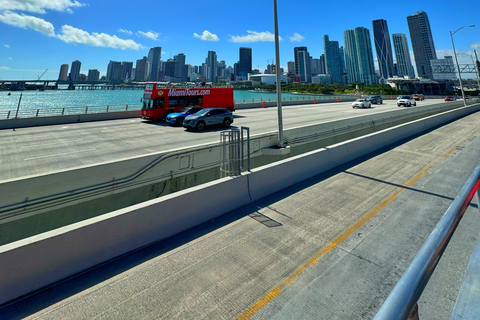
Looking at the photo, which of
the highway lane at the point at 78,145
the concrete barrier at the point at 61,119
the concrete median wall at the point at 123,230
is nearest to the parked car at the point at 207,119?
the highway lane at the point at 78,145

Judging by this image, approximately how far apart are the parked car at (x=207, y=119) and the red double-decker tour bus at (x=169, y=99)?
5215 millimetres

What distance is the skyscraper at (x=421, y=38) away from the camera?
162 meters

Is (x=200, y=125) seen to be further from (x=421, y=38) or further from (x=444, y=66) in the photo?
(x=421, y=38)

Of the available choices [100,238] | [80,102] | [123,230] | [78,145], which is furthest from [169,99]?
[80,102]

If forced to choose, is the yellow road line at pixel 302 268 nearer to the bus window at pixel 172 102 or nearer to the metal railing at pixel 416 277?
the metal railing at pixel 416 277

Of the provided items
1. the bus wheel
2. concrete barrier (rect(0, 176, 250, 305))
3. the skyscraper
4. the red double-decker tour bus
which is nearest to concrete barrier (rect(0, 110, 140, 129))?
the red double-decker tour bus

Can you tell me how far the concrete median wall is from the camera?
11.6 feet

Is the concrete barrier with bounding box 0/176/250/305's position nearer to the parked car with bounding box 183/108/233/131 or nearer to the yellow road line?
the yellow road line

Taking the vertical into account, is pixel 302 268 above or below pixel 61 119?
above

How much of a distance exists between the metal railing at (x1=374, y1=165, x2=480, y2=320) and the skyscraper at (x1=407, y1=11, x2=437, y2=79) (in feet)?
691

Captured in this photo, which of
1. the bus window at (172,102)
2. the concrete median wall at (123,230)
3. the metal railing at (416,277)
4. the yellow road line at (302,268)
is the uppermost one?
the metal railing at (416,277)

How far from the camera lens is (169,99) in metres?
22.8

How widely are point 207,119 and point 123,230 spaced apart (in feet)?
49.3

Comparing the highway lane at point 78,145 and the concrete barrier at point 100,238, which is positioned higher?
the concrete barrier at point 100,238
